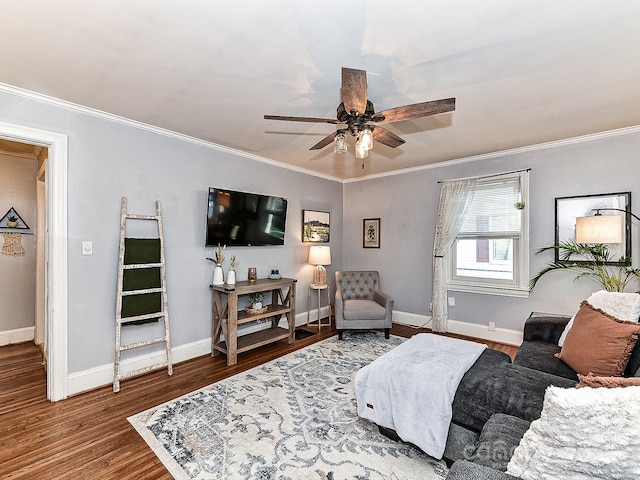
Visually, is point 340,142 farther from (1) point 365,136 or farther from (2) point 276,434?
(2) point 276,434

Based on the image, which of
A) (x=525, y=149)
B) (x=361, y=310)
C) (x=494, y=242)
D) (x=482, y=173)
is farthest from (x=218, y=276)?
(x=525, y=149)

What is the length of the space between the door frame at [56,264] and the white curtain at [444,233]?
170 inches

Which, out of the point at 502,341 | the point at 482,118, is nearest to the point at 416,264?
the point at 502,341

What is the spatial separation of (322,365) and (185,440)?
1556mm

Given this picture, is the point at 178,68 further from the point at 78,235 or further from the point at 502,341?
the point at 502,341

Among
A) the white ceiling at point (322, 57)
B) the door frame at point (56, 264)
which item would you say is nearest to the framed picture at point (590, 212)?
the white ceiling at point (322, 57)

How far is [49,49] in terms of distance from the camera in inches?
74.2

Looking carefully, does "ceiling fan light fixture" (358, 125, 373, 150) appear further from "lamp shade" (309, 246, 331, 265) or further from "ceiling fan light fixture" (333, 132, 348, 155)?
"lamp shade" (309, 246, 331, 265)

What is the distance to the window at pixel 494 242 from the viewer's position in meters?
3.85

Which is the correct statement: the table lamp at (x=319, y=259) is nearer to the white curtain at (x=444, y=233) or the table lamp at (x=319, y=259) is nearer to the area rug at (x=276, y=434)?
the white curtain at (x=444, y=233)

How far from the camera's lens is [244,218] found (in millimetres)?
3869

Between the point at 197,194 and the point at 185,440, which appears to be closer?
the point at 185,440

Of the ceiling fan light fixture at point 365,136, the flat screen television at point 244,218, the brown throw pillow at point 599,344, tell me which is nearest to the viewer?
the brown throw pillow at point 599,344

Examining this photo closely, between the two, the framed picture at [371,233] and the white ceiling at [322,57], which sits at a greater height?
the white ceiling at [322,57]
